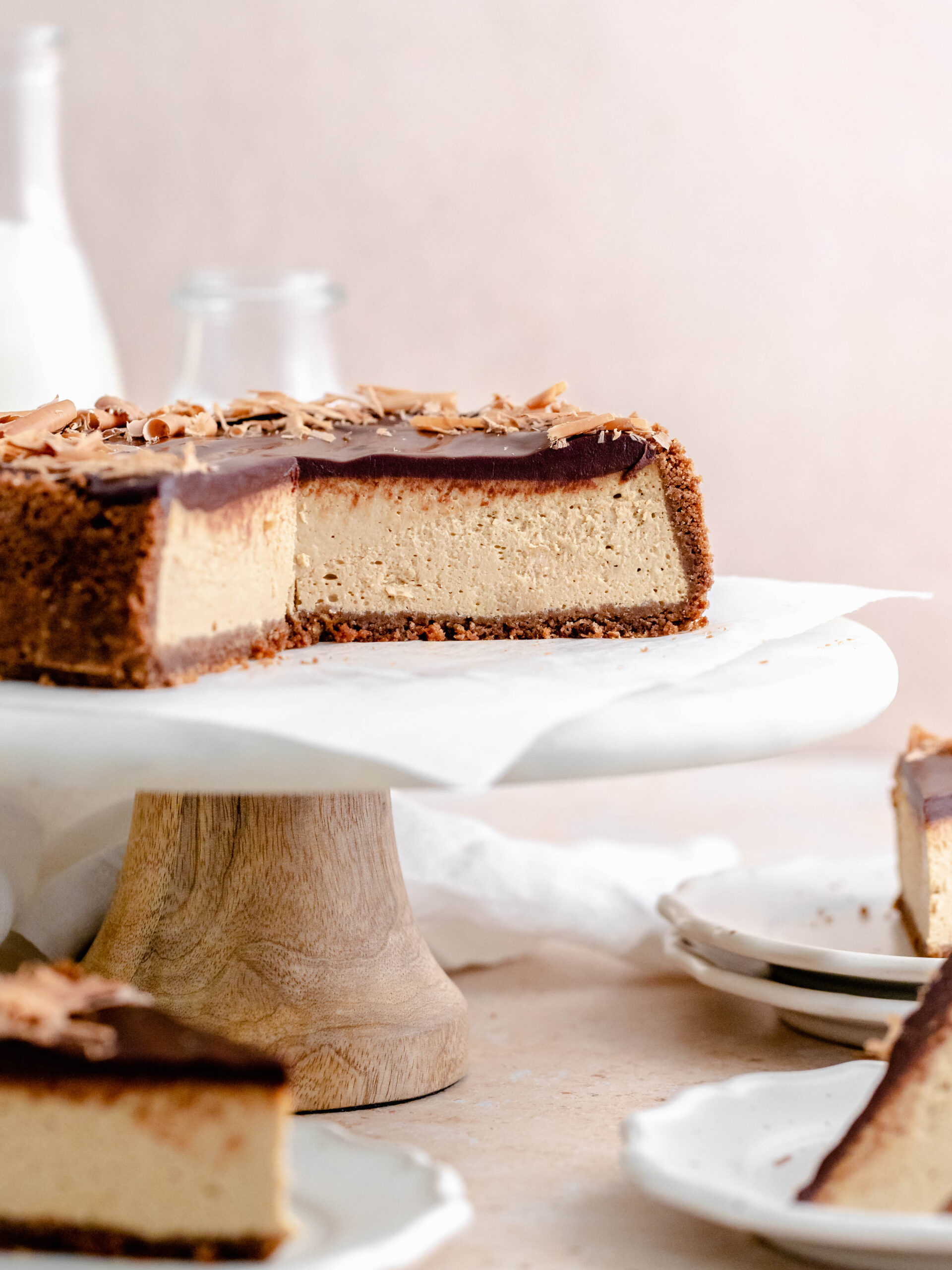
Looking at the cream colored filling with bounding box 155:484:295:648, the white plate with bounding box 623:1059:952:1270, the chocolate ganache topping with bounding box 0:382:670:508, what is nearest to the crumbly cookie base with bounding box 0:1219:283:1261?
the white plate with bounding box 623:1059:952:1270

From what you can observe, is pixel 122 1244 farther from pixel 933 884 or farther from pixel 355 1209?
pixel 933 884

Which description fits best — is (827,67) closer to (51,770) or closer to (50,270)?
(50,270)

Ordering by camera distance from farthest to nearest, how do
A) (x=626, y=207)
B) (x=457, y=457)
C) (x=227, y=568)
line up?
(x=626, y=207), (x=457, y=457), (x=227, y=568)

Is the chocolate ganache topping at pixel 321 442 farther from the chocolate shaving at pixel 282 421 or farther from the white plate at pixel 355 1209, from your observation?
the white plate at pixel 355 1209

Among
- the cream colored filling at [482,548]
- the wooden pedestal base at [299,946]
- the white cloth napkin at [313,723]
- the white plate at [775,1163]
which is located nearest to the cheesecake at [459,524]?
the cream colored filling at [482,548]

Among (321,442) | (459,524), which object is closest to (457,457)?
(459,524)

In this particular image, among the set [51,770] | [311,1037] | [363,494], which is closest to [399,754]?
[51,770]
